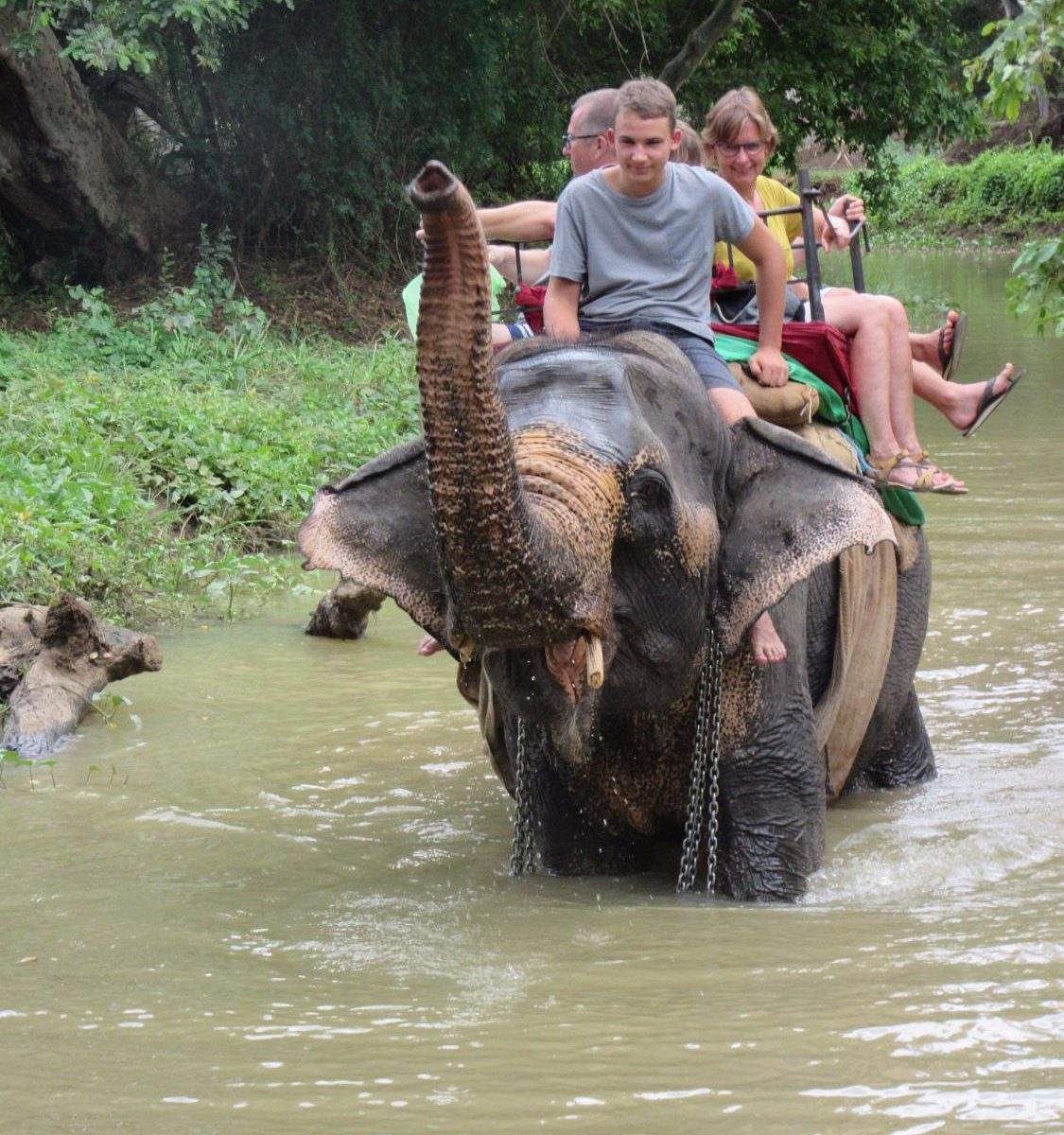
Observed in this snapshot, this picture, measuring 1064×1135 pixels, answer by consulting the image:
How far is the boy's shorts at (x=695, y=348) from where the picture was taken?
171 inches

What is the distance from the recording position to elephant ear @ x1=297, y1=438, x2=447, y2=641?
12.2 ft

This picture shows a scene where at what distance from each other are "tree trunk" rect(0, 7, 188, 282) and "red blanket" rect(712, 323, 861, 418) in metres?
9.54

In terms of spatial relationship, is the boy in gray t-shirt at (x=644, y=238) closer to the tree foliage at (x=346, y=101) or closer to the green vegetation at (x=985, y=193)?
the tree foliage at (x=346, y=101)

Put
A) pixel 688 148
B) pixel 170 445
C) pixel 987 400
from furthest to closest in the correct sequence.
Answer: pixel 170 445 → pixel 987 400 → pixel 688 148

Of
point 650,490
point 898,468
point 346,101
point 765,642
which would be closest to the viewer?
point 650,490

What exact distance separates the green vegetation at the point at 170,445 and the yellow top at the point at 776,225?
2.58m

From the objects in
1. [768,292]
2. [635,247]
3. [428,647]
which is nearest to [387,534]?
[428,647]

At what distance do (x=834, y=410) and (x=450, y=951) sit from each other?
1.98 m

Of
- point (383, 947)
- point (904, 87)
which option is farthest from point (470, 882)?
point (904, 87)

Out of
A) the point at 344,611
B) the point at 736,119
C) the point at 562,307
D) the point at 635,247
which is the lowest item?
the point at 344,611

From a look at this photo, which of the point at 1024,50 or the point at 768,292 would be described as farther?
the point at 1024,50

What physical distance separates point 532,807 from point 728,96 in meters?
2.73

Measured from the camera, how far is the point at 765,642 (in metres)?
4.14

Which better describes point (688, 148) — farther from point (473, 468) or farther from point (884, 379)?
point (473, 468)
